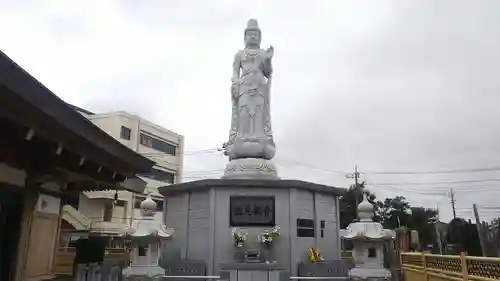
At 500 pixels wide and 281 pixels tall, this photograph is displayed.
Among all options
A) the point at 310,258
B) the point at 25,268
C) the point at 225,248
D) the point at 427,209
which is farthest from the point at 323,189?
the point at 427,209

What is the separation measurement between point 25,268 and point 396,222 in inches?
1583

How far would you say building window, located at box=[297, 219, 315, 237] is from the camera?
12516 millimetres

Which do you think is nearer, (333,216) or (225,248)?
(225,248)

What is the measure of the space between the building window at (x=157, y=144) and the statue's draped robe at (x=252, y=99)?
815 inches

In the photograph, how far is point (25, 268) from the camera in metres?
5.86

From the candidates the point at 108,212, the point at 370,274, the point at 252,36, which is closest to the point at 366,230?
the point at 370,274

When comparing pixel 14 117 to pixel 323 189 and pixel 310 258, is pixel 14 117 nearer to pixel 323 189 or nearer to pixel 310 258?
pixel 310 258

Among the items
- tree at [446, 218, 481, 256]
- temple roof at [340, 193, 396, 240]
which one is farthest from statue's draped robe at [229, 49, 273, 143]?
tree at [446, 218, 481, 256]

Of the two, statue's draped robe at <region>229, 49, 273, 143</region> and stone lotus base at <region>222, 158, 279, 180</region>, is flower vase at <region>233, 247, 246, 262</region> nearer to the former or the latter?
stone lotus base at <region>222, 158, 279, 180</region>

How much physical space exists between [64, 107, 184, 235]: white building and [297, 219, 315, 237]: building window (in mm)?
16409

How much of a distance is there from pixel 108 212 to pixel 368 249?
25.9 m

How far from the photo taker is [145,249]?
32.1 feet

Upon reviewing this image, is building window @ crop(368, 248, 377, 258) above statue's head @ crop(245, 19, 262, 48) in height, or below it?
below

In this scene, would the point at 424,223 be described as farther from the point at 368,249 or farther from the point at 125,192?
the point at 368,249
